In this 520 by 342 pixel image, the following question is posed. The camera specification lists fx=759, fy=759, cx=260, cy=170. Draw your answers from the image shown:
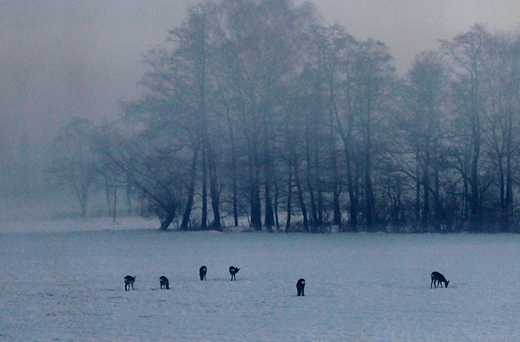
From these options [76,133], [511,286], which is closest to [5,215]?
[76,133]

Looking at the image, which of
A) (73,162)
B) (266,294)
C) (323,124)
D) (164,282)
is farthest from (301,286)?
(73,162)

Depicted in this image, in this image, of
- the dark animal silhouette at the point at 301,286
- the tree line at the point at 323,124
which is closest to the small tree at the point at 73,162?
the tree line at the point at 323,124

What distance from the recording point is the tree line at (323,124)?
46.4 m

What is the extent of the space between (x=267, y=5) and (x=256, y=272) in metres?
27.1

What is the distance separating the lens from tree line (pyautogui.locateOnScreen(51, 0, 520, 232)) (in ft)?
152

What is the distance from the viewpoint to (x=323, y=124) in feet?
159

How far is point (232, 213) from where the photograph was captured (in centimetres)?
5191

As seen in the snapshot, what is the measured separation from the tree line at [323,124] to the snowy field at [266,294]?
12454 mm

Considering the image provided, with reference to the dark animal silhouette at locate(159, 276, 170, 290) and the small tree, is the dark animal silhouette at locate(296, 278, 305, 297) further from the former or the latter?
the small tree

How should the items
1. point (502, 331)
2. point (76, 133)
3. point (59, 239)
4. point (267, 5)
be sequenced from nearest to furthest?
point (502, 331) < point (59, 239) < point (267, 5) < point (76, 133)

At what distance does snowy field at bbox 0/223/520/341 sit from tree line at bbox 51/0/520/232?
12.5m

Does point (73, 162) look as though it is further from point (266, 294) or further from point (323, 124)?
point (266, 294)

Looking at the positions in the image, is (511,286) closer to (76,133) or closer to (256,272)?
(256,272)

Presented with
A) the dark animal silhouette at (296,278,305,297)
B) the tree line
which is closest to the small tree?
the tree line
